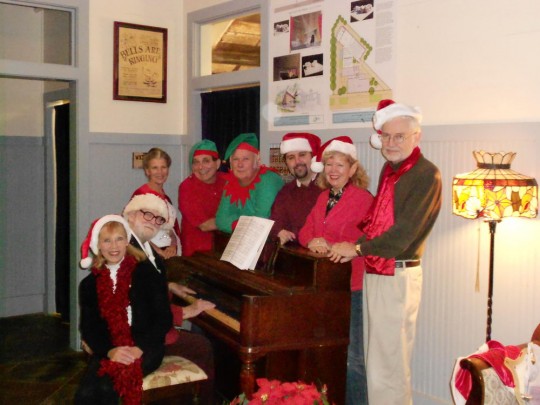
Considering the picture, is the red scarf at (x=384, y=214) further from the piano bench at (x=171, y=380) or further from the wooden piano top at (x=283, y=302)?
the piano bench at (x=171, y=380)

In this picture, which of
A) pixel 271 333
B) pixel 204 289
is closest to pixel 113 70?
pixel 204 289

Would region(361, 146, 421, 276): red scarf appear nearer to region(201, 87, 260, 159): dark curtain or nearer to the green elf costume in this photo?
the green elf costume

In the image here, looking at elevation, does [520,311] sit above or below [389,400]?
above

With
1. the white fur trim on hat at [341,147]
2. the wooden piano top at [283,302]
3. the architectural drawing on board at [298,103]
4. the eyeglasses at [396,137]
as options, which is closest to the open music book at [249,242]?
the wooden piano top at [283,302]

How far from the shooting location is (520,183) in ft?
8.58

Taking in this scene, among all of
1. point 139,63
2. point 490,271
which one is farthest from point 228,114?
point 490,271

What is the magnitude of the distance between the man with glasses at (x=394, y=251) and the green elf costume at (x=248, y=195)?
75cm

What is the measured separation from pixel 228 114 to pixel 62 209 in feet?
5.43

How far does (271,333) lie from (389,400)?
59 cm

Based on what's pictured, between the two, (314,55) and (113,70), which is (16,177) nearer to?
(113,70)

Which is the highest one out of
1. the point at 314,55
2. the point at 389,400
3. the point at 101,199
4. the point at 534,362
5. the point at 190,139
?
the point at 314,55

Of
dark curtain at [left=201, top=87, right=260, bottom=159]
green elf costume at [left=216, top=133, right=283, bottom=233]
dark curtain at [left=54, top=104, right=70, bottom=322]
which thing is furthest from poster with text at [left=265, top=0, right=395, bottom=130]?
dark curtain at [left=54, top=104, right=70, bottom=322]

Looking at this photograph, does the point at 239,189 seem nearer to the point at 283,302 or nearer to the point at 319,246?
the point at 319,246

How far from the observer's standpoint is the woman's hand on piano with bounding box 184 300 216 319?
309 cm
